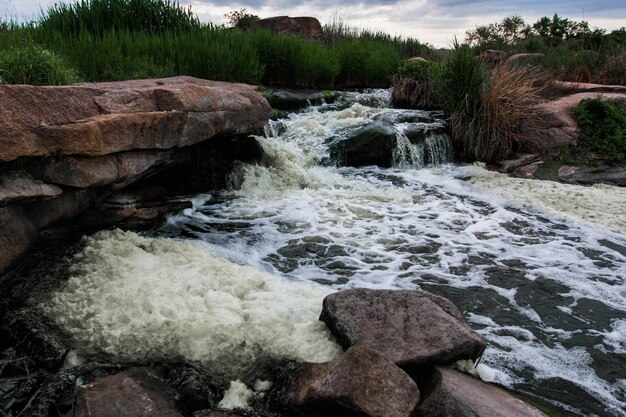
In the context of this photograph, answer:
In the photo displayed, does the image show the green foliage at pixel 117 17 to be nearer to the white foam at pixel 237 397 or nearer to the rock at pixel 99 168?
the rock at pixel 99 168

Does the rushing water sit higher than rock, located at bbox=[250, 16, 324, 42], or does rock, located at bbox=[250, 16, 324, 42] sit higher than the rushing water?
rock, located at bbox=[250, 16, 324, 42]

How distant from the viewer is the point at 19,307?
2.79 metres

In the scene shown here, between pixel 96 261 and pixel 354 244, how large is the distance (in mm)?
2080

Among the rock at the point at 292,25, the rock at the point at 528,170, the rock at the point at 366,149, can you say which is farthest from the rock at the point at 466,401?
the rock at the point at 292,25

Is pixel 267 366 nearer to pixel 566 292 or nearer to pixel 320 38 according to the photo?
pixel 566 292

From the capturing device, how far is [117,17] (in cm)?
756

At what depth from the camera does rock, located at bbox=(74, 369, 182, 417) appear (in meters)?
1.96

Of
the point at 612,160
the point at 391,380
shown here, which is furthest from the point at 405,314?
the point at 612,160

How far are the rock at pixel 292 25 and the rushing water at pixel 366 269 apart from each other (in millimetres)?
10338

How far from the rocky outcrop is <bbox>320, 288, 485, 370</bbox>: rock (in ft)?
6.34

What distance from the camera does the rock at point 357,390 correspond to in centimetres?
192

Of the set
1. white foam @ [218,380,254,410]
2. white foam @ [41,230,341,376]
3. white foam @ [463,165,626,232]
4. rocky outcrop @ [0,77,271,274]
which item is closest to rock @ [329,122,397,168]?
white foam @ [463,165,626,232]

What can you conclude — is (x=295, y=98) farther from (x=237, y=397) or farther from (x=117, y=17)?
(x=237, y=397)

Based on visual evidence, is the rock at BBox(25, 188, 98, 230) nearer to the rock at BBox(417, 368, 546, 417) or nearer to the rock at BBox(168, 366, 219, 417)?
the rock at BBox(168, 366, 219, 417)
